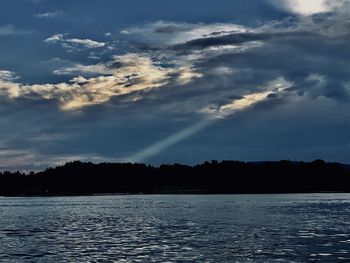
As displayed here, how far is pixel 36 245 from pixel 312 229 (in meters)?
36.7

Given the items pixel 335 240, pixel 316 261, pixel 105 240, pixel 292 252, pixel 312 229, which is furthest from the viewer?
pixel 312 229

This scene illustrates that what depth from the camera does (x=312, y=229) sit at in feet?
258

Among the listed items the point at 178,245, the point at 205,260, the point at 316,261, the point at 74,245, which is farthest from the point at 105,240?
the point at 316,261

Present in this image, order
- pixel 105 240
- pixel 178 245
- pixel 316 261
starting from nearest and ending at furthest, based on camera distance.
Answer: pixel 316 261 < pixel 178 245 < pixel 105 240

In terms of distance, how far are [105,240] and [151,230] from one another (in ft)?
48.3

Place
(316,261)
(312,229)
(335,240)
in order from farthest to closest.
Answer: (312,229) < (335,240) < (316,261)

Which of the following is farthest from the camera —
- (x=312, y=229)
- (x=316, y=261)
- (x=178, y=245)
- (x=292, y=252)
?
(x=312, y=229)

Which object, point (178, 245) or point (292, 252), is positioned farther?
point (178, 245)

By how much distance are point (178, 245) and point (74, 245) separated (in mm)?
11494

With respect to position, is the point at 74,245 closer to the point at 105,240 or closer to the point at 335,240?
the point at 105,240

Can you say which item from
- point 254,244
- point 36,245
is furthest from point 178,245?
point 36,245

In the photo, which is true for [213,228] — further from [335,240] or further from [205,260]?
[205,260]

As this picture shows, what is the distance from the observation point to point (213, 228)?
8188 centimetres

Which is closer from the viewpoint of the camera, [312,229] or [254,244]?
[254,244]
